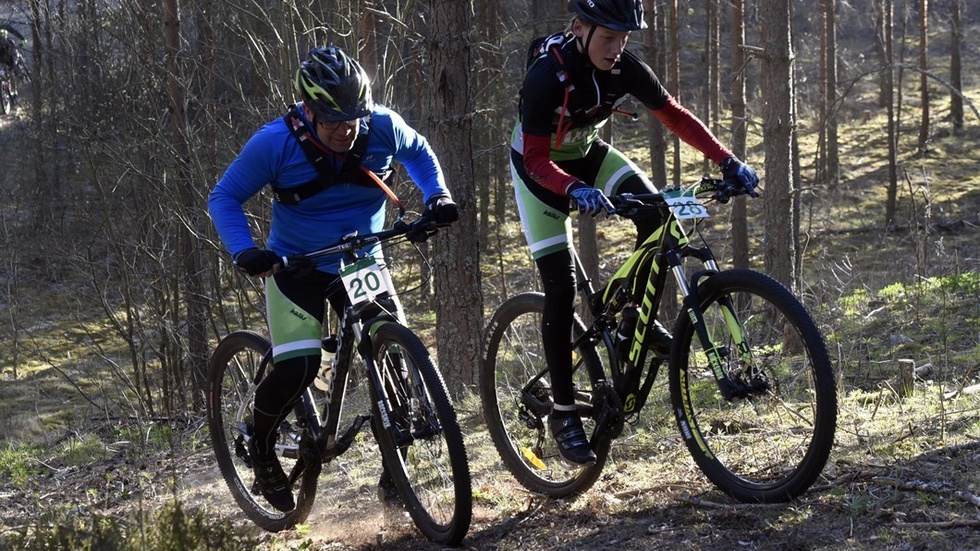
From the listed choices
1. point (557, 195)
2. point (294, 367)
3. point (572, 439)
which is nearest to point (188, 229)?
point (294, 367)

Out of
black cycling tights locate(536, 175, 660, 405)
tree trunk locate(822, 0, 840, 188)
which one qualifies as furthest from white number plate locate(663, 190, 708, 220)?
tree trunk locate(822, 0, 840, 188)

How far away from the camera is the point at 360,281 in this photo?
4.70 meters

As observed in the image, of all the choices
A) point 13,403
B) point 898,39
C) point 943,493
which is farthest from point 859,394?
point 898,39

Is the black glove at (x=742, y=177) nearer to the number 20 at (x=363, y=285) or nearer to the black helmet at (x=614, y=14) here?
the black helmet at (x=614, y=14)

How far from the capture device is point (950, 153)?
35.9 meters

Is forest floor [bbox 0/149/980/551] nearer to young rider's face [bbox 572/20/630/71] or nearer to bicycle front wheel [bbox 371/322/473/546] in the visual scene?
bicycle front wheel [bbox 371/322/473/546]

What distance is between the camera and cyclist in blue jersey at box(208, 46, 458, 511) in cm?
458

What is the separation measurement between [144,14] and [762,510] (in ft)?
37.5

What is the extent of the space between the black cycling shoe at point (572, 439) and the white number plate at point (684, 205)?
126 centimetres

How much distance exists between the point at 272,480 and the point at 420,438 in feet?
3.83

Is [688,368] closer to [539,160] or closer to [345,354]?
[539,160]

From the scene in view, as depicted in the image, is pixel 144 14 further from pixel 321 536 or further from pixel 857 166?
pixel 857 166

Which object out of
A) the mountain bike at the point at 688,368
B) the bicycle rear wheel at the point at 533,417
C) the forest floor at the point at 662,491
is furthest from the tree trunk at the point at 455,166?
the bicycle rear wheel at the point at 533,417

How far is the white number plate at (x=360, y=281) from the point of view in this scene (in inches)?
185
